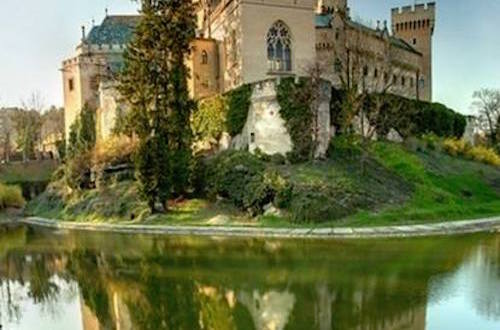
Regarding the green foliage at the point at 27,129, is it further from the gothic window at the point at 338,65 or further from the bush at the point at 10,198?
the gothic window at the point at 338,65

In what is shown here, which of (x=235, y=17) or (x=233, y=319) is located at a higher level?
(x=235, y=17)

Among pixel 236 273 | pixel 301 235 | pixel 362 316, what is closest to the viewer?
pixel 362 316

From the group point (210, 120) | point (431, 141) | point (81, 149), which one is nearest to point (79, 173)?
point (81, 149)

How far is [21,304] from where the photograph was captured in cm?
1432

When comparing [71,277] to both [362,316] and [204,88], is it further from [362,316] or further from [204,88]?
[204,88]

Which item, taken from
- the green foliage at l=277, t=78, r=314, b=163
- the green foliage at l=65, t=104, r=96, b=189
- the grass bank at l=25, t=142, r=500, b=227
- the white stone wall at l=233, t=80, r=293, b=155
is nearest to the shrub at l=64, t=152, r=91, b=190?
the green foliage at l=65, t=104, r=96, b=189

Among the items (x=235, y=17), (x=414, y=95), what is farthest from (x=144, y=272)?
(x=414, y=95)

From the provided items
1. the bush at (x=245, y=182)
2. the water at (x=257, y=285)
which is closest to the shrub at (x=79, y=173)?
the bush at (x=245, y=182)

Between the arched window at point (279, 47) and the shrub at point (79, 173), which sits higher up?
the arched window at point (279, 47)

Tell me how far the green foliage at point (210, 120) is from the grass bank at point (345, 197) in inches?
210

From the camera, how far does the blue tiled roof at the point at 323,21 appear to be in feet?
144

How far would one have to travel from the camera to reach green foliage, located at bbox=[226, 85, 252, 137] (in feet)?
109

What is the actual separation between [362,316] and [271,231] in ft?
44.7

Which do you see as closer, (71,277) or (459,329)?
(459,329)
